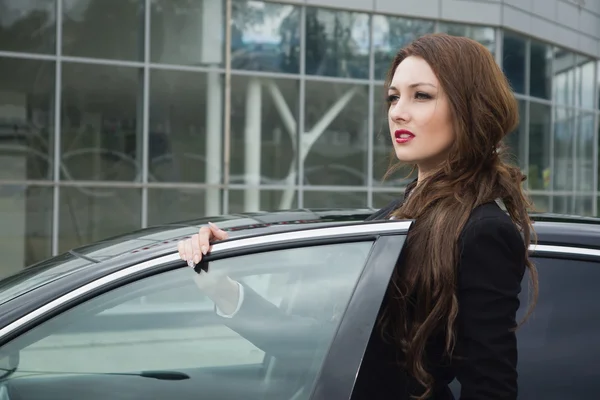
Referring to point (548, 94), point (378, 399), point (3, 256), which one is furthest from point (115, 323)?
point (548, 94)

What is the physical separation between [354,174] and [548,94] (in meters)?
5.66

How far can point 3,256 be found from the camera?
11531 millimetres

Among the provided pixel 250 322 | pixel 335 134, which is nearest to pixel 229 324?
pixel 250 322

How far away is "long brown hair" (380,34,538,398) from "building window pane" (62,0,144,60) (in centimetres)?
1060

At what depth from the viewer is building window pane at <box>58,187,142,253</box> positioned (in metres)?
11.9

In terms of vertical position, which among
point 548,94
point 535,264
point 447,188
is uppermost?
point 548,94

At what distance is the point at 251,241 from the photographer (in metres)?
Result: 1.96

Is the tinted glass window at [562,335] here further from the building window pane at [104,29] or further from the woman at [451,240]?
the building window pane at [104,29]

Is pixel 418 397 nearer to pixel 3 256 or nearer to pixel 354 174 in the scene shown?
pixel 3 256

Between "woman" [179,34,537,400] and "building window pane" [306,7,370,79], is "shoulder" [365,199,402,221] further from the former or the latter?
"building window pane" [306,7,370,79]

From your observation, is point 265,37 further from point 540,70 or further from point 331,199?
point 540,70

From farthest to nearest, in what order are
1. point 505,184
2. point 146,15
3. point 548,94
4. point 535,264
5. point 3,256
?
1. point 548,94
2. point 146,15
3. point 3,256
4. point 535,264
5. point 505,184

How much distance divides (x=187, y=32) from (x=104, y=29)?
4.26ft

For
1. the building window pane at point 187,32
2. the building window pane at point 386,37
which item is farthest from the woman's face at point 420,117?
the building window pane at point 386,37
